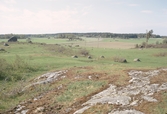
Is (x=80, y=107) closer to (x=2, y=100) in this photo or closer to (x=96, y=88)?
(x=96, y=88)

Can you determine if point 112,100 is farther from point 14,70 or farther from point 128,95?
point 14,70

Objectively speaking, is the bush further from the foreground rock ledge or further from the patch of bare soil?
the foreground rock ledge

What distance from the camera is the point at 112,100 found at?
12.4 m

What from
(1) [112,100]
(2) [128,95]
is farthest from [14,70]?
(2) [128,95]

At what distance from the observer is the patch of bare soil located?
11.3m

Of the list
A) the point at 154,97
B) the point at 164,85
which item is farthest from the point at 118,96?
the point at 164,85

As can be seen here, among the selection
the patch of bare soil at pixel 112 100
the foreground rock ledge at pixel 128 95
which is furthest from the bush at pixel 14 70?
the foreground rock ledge at pixel 128 95

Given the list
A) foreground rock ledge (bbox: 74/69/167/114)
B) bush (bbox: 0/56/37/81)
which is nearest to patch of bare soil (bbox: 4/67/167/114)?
foreground rock ledge (bbox: 74/69/167/114)

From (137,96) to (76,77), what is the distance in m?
9.10

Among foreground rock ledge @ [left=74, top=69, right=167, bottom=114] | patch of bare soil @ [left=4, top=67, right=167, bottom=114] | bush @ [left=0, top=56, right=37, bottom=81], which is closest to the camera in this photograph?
patch of bare soil @ [left=4, top=67, right=167, bottom=114]

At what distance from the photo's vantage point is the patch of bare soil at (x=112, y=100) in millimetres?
11281

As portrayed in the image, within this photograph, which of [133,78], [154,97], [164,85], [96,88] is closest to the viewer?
[154,97]

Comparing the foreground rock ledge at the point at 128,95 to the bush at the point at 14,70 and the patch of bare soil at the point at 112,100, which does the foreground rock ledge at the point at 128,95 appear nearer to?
the patch of bare soil at the point at 112,100

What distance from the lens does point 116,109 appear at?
1101cm
